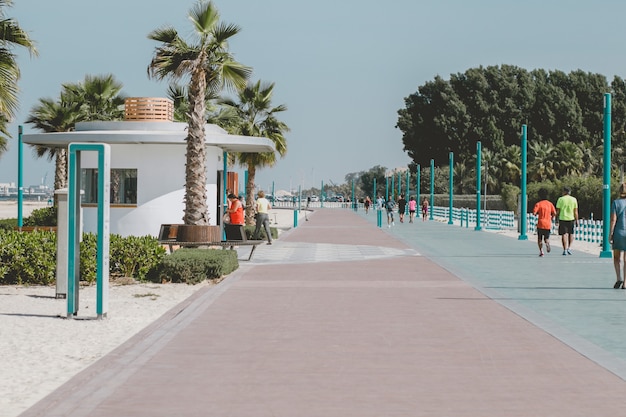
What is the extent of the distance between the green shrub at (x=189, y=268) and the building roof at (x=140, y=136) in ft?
31.0

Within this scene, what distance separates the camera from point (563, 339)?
396 inches

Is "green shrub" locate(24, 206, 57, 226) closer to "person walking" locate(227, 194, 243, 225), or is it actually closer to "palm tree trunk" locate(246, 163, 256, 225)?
"palm tree trunk" locate(246, 163, 256, 225)

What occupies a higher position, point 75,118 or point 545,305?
point 75,118

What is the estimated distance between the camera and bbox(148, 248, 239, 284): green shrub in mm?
16891

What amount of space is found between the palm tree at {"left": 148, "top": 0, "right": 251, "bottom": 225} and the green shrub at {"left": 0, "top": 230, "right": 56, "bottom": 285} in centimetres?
745

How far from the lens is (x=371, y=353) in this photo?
9.18 meters

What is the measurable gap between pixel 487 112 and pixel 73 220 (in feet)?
331

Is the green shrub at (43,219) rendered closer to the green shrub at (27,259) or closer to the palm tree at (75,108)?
the palm tree at (75,108)

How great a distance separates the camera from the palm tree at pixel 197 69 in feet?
77.3

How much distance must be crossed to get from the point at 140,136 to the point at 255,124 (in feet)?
47.9

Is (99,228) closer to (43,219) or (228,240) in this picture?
(228,240)

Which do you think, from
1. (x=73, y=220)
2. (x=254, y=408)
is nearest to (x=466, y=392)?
(x=254, y=408)

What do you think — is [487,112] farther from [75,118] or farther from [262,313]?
[262,313]

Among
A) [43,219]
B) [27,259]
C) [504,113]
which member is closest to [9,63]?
[27,259]
